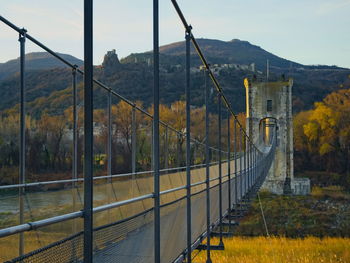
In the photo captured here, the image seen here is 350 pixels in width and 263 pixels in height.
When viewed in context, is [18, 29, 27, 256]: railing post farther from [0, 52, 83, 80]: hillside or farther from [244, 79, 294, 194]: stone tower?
[244, 79, 294, 194]: stone tower

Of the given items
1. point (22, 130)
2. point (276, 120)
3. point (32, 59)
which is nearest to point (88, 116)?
point (22, 130)

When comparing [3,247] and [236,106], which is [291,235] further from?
[236,106]

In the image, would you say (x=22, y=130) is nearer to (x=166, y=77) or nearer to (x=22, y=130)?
(x=22, y=130)

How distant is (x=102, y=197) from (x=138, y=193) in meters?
1.00

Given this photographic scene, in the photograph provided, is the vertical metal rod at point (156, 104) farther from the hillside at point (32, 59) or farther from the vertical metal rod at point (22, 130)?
the vertical metal rod at point (22, 130)

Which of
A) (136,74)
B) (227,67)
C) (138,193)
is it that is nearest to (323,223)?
(136,74)

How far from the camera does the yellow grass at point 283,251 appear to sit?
17902 mm

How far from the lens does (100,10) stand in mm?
2814

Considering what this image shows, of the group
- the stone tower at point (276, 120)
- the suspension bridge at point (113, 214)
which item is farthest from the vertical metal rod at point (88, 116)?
the stone tower at point (276, 120)

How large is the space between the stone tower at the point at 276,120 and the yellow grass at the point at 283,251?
1365cm

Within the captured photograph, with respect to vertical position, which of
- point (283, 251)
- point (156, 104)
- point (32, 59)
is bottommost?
point (283, 251)

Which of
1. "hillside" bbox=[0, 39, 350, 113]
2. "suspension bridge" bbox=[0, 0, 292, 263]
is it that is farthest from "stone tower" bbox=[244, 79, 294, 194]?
"suspension bridge" bbox=[0, 0, 292, 263]

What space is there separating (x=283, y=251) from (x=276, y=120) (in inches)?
744

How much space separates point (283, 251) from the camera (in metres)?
20.6
